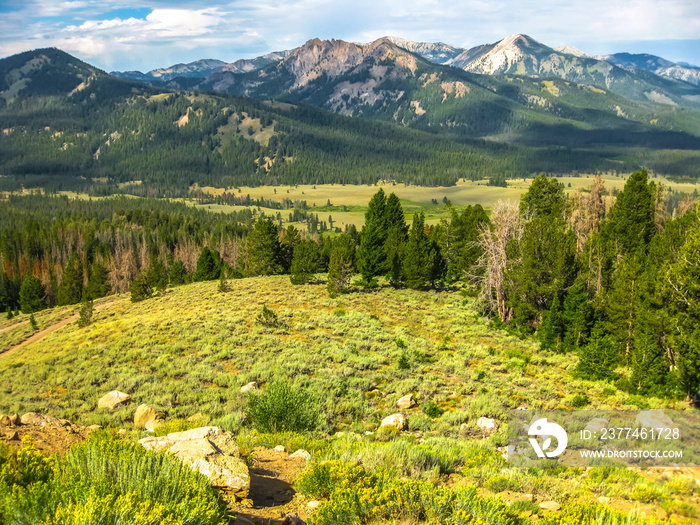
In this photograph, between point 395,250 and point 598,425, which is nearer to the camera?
point 598,425

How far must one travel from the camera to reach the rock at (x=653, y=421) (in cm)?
1551

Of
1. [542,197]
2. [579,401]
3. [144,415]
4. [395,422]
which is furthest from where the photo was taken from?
[542,197]

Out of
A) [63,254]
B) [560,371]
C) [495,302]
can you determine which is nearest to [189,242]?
[63,254]

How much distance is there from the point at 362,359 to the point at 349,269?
24.1 meters

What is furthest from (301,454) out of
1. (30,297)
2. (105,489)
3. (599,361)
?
(30,297)

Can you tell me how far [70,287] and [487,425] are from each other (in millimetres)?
94092

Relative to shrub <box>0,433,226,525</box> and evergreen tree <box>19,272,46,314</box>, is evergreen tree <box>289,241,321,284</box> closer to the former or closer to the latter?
shrub <box>0,433,226,525</box>

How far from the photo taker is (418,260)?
52.4 meters

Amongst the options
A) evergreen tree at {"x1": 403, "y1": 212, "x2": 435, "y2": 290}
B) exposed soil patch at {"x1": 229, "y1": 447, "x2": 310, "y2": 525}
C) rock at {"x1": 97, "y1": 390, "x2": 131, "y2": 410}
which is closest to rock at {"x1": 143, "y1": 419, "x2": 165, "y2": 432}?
rock at {"x1": 97, "y1": 390, "x2": 131, "y2": 410}

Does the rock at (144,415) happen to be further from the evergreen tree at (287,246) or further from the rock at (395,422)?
the evergreen tree at (287,246)

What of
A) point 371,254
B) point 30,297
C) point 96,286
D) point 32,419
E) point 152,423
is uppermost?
point 371,254

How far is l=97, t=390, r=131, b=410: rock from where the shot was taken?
62.8ft

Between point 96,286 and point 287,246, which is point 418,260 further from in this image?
point 96,286

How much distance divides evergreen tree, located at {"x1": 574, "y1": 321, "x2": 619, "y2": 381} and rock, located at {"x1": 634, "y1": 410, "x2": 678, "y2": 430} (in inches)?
402
